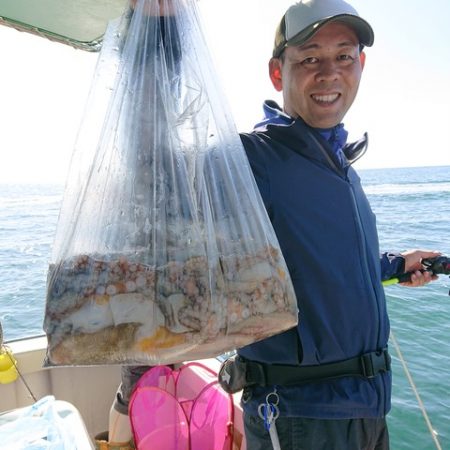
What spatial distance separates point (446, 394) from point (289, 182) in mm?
4727

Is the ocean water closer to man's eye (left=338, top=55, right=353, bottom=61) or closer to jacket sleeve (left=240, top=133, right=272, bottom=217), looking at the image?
jacket sleeve (left=240, top=133, right=272, bottom=217)

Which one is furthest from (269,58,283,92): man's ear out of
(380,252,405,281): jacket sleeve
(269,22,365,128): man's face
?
(380,252,405,281): jacket sleeve

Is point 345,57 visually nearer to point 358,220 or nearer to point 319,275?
point 358,220

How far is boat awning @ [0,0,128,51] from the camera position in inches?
57.6

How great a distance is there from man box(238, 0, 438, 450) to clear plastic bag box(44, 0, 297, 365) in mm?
311

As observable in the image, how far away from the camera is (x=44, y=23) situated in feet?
5.44

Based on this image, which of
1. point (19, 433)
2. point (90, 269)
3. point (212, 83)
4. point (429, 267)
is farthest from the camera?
point (429, 267)

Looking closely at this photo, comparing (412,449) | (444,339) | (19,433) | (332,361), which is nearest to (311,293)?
(332,361)

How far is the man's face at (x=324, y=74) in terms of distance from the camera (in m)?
1.21

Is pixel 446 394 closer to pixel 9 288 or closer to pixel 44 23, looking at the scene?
pixel 44 23

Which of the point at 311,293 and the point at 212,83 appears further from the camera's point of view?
the point at 311,293

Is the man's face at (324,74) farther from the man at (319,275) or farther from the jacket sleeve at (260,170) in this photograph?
the jacket sleeve at (260,170)

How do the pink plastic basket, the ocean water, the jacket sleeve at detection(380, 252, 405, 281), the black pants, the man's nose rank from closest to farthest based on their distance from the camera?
the black pants
the man's nose
the jacket sleeve at detection(380, 252, 405, 281)
the pink plastic basket
the ocean water

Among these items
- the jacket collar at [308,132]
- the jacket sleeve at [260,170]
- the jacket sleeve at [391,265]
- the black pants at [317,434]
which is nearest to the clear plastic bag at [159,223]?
the jacket sleeve at [260,170]
